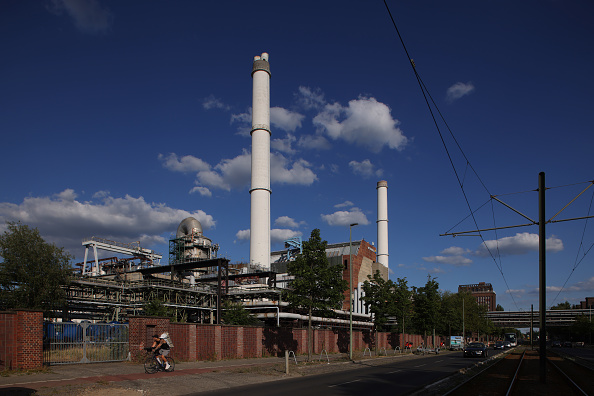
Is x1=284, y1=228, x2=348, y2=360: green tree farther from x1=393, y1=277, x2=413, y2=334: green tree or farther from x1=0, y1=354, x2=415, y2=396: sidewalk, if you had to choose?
x1=393, y1=277, x2=413, y2=334: green tree

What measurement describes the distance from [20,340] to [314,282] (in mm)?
18393

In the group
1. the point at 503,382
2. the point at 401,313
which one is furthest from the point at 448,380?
the point at 401,313

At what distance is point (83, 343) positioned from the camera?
72.4ft

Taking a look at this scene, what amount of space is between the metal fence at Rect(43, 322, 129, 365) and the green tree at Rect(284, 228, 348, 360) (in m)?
11.9

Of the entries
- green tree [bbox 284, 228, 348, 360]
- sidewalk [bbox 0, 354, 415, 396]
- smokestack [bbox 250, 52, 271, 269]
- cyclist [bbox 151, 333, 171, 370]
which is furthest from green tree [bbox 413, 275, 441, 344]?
cyclist [bbox 151, 333, 171, 370]

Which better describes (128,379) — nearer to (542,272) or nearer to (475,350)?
(542,272)

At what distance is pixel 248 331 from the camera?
32406 millimetres

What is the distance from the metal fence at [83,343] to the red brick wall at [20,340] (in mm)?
2566

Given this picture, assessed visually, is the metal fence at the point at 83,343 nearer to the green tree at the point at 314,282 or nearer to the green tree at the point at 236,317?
the green tree at the point at 314,282

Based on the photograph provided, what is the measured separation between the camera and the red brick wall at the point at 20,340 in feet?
57.3

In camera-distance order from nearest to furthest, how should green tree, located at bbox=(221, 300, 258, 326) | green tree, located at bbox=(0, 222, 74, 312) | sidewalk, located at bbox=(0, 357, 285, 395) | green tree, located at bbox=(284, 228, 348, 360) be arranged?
sidewalk, located at bbox=(0, 357, 285, 395)
green tree, located at bbox=(284, 228, 348, 360)
green tree, located at bbox=(0, 222, 74, 312)
green tree, located at bbox=(221, 300, 258, 326)

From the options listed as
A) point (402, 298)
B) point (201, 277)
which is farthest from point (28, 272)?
point (402, 298)

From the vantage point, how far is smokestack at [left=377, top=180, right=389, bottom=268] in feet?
310

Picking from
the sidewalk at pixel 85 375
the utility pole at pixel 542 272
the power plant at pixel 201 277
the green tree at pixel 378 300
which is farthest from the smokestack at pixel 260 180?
the utility pole at pixel 542 272
